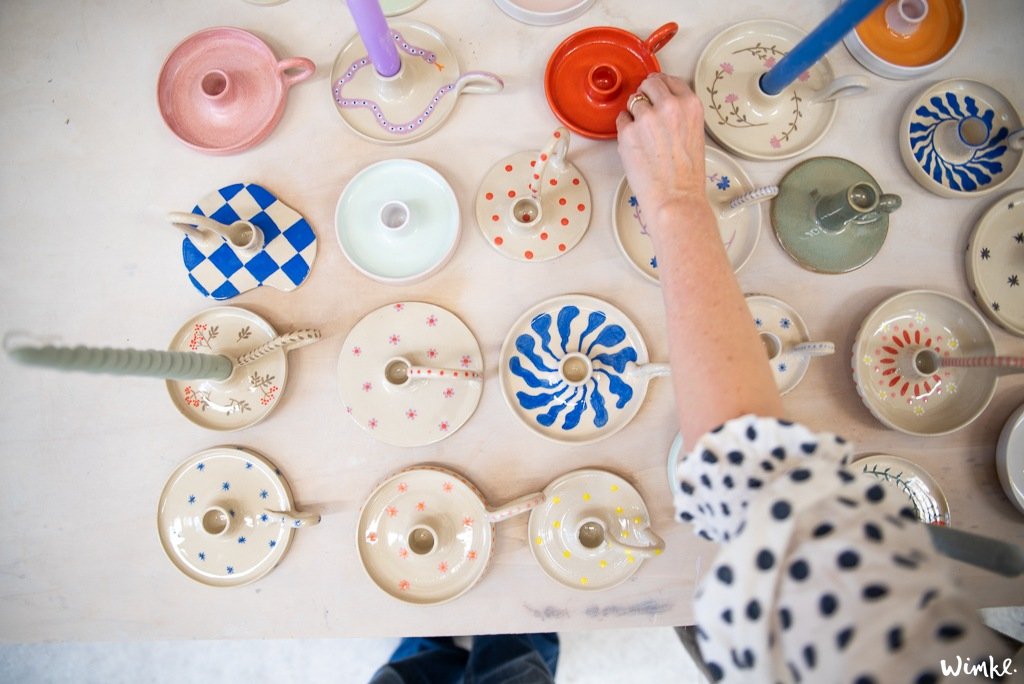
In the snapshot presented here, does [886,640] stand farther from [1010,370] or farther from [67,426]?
[67,426]

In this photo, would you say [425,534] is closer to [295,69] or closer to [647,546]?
[647,546]

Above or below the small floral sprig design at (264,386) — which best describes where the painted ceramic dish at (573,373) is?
above

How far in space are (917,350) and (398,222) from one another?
87cm

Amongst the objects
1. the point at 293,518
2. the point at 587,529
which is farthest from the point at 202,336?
the point at 587,529

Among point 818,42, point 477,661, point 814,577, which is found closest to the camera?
point 814,577

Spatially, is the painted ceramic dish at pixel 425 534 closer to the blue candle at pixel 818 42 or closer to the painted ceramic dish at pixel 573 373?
the painted ceramic dish at pixel 573 373

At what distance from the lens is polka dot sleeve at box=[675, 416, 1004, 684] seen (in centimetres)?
47

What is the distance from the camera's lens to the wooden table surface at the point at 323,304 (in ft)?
2.93

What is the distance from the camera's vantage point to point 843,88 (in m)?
0.83

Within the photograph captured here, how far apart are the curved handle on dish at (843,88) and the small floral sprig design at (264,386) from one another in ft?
3.22

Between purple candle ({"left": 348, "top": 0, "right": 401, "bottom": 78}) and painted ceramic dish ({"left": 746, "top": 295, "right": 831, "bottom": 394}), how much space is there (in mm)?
672

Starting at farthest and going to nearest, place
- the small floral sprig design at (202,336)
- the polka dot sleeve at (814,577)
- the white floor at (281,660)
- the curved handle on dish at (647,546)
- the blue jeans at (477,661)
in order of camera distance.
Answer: the white floor at (281,660) → the blue jeans at (477,661) → the small floral sprig design at (202,336) → the curved handle on dish at (647,546) → the polka dot sleeve at (814,577)

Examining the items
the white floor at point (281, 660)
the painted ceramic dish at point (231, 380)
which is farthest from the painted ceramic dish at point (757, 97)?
the white floor at point (281, 660)

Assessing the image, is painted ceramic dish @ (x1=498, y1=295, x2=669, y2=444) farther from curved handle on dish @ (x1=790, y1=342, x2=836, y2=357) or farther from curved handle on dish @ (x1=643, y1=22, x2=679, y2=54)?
curved handle on dish @ (x1=643, y1=22, x2=679, y2=54)
